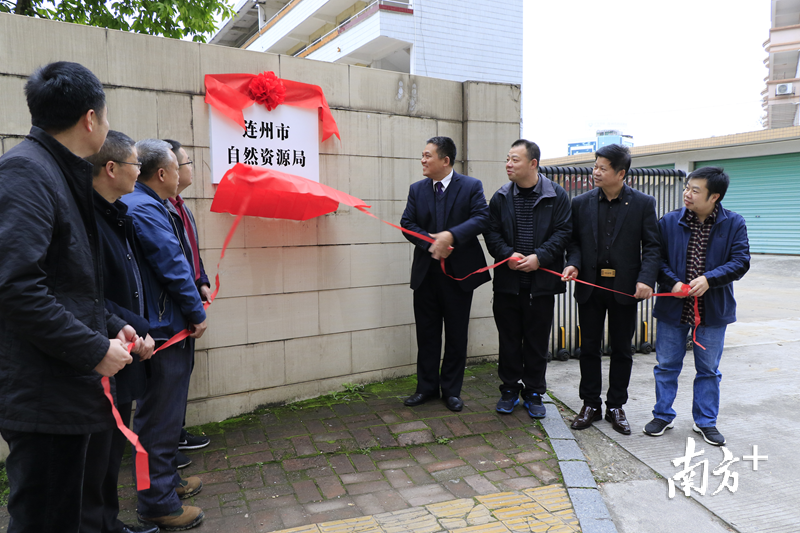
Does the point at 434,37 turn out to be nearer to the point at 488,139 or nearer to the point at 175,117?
the point at 488,139

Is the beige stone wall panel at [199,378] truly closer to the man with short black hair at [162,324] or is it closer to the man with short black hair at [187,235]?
the man with short black hair at [187,235]

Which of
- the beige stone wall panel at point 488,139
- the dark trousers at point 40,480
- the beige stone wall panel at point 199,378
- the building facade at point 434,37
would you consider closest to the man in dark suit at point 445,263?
the beige stone wall panel at point 488,139

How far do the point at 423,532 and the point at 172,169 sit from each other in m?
2.35

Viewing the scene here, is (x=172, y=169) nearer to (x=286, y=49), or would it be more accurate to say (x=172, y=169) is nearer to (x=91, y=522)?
(x=91, y=522)

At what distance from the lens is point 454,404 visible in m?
4.32

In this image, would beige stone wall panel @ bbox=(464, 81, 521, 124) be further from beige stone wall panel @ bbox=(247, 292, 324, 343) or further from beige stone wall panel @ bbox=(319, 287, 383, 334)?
beige stone wall panel @ bbox=(247, 292, 324, 343)

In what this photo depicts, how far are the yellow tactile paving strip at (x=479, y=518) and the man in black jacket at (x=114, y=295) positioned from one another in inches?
34.7

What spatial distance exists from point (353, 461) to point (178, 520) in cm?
115

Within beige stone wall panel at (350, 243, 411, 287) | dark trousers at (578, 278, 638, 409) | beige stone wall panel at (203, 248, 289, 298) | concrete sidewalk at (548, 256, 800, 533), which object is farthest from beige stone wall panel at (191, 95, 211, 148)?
concrete sidewalk at (548, 256, 800, 533)

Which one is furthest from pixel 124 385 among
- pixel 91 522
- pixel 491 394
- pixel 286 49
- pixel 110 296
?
pixel 286 49

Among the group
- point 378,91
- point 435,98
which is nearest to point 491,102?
point 435,98

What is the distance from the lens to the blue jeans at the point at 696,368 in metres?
3.91

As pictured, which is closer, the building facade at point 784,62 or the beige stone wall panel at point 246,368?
the beige stone wall panel at point 246,368

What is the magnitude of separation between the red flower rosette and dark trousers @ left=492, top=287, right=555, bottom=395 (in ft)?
7.74
